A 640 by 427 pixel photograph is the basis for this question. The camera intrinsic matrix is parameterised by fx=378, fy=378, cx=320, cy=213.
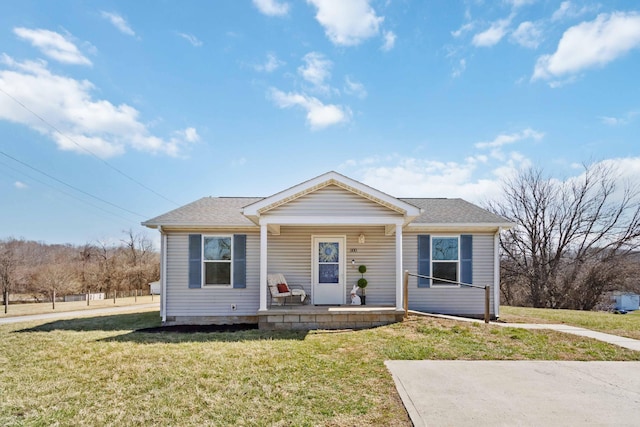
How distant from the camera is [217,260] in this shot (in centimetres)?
1056

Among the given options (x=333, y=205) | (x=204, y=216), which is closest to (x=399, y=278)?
(x=333, y=205)

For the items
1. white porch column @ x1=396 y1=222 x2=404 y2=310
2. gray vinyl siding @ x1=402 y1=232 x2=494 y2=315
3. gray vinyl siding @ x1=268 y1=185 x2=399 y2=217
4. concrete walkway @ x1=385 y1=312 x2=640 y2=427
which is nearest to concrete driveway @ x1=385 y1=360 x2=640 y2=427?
concrete walkway @ x1=385 y1=312 x2=640 y2=427

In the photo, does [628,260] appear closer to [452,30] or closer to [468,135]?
[468,135]

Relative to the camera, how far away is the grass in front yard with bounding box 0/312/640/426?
13.1 ft

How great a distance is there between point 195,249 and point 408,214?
19.1 feet

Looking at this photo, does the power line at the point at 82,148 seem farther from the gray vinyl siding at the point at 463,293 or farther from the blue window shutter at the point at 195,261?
the gray vinyl siding at the point at 463,293

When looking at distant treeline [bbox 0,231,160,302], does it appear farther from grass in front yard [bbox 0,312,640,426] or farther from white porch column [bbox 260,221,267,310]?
white porch column [bbox 260,221,267,310]

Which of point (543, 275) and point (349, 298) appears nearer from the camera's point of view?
point (349, 298)

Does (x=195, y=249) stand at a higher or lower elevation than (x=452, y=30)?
lower

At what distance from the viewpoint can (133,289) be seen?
99.0 feet

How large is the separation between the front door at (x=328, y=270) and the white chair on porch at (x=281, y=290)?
0.51 meters

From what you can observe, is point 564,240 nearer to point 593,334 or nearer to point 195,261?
point 593,334

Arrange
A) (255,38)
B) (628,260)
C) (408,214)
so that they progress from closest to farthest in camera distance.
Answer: (408,214)
(255,38)
(628,260)

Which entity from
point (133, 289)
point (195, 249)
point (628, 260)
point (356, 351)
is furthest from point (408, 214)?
point (133, 289)
